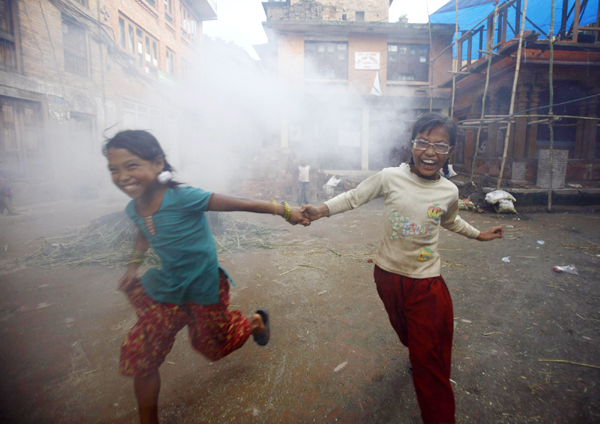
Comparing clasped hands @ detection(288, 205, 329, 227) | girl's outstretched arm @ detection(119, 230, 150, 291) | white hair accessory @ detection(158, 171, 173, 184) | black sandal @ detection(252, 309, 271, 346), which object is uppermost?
white hair accessory @ detection(158, 171, 173, 184)

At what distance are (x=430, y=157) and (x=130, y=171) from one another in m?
1.54

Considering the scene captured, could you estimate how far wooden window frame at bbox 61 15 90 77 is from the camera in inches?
392

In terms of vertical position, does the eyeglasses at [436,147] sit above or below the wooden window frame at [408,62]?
below

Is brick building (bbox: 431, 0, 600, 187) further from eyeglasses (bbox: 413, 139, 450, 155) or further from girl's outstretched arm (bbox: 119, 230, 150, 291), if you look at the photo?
girl's outstretched arm (bbox: 119, 230, 150, 291)

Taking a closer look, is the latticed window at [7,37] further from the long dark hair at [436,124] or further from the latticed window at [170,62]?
the long dark hair at [436,124]

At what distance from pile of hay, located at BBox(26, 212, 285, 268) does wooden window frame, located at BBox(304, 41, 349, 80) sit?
992 cm

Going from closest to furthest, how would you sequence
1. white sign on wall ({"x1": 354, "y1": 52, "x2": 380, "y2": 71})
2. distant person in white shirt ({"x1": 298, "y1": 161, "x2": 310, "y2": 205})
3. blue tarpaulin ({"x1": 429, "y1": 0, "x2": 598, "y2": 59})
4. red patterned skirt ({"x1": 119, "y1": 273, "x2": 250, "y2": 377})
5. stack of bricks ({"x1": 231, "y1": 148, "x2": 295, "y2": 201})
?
1. red patterned skirt ({"x1": 119, "y1": 273, "x2": 250, "y2": 377})
2. blue tarpaulin ({"x1": 429, "y1": 0, "x2": 598, "y2": 59})
3. distant person in white shirt ({"x1": 298, "y1": 161, "x2": 310, "y2": 205})
4. stack of bricks ({"x1": 231, "y1": 148, "x2": 295, "y2": 201})
5. white sign on wall ({"x1": 354, "y1": 52, "x2": 380, "y2": 71})

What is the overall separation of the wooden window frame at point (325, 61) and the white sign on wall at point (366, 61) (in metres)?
0.42

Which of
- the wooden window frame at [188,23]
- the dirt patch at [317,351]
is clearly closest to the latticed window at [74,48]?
the dirt patch at [317,351]

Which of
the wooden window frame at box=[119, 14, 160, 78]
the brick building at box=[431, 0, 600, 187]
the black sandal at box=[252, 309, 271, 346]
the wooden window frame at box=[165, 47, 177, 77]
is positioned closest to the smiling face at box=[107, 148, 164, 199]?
the black sandal at box=[252, 309, 271, 346]

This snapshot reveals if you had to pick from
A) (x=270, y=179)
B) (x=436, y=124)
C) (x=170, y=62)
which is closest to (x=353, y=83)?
(x=270, y=179)

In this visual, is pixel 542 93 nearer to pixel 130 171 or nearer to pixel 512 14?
pixel 512 14

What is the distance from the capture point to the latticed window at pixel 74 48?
10.0m

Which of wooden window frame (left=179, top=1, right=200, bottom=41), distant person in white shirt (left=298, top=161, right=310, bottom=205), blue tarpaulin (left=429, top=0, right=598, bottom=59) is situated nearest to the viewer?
blue tarpaulin (left=429, top=0, right=598, bottom=59)
